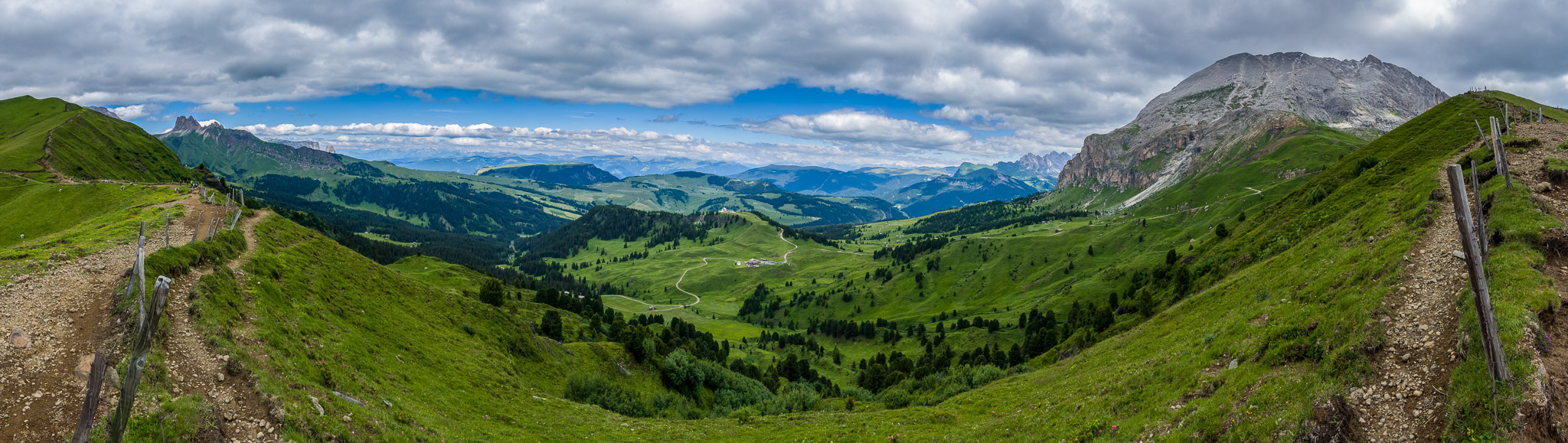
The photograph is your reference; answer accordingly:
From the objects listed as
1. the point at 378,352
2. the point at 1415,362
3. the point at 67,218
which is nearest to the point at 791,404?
the point at 378,352

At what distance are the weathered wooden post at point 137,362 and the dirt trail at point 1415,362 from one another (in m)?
30.6

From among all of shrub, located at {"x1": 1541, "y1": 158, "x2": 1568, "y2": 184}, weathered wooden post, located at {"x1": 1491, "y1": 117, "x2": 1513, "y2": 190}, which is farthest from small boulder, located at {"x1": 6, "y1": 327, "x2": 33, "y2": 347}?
shrub, located at {"x1": 1541, "y1": 158, "x2": 1568, "y2": 184}

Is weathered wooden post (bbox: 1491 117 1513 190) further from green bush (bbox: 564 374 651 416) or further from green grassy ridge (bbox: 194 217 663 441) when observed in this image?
green bush (bbox: 564 374 651 416)

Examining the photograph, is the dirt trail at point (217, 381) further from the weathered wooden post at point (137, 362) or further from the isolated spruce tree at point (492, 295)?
the isolated spruce tree at point (492, 295)

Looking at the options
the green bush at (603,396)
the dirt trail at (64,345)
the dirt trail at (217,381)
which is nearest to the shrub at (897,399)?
the green bush at (603,396)

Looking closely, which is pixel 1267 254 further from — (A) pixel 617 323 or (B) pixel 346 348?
(A) pixel 617 323

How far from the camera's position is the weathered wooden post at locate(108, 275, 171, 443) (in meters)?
10.8

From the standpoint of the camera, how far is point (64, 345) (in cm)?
2470

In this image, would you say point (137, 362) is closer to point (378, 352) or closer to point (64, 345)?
point (64, 345)

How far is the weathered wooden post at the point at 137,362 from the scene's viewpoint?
1083cm

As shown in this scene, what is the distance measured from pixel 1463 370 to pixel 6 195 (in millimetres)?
184947

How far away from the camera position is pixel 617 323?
128250mm

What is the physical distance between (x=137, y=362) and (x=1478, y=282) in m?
28.4

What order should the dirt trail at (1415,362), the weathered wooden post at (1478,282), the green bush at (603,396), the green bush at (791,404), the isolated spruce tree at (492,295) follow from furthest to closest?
the isolated spruce tree at (492,295)
the green bush at (791,404)
the green bush at (603,396)
the dirt trail at (1415,362)
the weathered wooden post at (1478,282)
